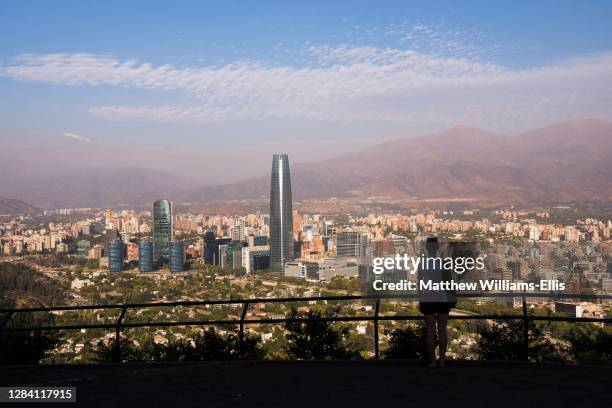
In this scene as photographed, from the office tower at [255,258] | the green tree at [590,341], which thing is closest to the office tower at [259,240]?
the office tower at [255,258]

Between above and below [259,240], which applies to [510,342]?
above

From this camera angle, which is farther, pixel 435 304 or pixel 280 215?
pixel 280 215

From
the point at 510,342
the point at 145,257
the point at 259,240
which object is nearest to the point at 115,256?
the point at 145,257

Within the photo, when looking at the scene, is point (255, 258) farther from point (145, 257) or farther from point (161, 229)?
point (161, 229)

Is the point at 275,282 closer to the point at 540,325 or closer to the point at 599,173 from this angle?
the point at 599,173

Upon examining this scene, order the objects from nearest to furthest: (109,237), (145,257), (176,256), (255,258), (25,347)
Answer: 1. (25,347)
2. (145,257)
3. (176,256)
4. (255,258)
5. (109,237)

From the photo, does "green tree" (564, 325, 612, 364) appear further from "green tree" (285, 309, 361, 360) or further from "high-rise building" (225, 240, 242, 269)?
"high-rise building" (225, 240, 242, 269)

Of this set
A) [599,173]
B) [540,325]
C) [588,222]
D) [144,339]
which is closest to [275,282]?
[588,222]
